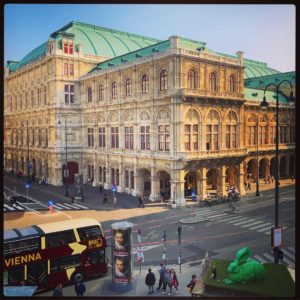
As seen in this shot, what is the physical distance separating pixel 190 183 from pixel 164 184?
2.69 meters

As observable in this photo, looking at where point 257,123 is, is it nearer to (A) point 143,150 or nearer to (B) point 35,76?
(A) point 143,150

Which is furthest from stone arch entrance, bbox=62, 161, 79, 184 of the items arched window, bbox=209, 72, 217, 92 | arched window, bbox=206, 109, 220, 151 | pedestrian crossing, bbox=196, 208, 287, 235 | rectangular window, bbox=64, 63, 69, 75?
arched window, bbox=209, 72, 217, 92

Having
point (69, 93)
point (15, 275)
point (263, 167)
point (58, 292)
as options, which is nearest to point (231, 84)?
point (263, 167)

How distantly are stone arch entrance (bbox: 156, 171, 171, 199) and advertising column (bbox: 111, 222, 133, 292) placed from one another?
1838 centimetres

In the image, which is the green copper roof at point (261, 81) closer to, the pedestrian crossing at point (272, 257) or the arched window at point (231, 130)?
the arched window at point (231, 130)

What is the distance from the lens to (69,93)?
4488 cm

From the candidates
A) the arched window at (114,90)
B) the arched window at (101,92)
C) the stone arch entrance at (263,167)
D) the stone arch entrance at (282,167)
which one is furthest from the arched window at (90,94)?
the stone arch entrance at (282,167)

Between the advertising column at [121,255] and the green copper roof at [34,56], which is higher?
the green copper roof at [34,56]

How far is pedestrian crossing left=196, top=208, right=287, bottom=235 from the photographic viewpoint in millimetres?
26844

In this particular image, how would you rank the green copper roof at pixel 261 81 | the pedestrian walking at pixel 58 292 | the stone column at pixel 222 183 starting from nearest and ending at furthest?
the pedestrian walking at pixel 58 292
the stone column at pixel 222 183
the green copper roof at pixel 261 81

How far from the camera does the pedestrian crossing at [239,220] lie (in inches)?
1057

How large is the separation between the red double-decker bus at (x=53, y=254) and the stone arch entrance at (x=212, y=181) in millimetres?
21079

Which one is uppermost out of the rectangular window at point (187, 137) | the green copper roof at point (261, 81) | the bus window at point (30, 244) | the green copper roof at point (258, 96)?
the green copper roof at point (261, 81)

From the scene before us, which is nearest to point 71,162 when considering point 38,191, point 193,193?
point 38,191
